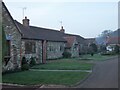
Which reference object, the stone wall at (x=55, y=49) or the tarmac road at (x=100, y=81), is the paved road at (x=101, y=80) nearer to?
the tarmac road at (x=100, y=81)

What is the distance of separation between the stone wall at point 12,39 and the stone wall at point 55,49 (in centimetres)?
1576

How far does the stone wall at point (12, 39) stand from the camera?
76.3ft

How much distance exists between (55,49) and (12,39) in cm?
2019

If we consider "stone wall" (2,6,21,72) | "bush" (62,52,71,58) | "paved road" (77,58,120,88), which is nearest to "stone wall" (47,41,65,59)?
"bush" (62,52,71,58)

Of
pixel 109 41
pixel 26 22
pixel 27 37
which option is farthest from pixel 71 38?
pixel 109 41

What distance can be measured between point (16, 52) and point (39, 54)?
31.7 feet

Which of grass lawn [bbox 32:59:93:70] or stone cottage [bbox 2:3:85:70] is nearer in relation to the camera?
stone cottage [bbox 2:3:85:70]

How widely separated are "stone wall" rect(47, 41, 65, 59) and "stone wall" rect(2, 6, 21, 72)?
15756mm

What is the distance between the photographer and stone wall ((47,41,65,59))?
137ft

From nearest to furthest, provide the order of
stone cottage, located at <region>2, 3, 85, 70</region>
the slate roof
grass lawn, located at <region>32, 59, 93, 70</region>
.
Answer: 1. stone cottage, located at <region>2, 3, 85, 70</region>
2. grass lawn, located at <region>32, 59, 93, 70</region>
3. the slate roof

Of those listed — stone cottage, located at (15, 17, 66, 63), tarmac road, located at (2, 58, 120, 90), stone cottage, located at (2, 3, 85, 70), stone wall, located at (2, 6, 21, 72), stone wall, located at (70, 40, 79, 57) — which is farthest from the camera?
stone wall, located at (70, 40, 79, 57)

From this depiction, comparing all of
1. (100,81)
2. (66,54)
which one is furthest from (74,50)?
(100,81)

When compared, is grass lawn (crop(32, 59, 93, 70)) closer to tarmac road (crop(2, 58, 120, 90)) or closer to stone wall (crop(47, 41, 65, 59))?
tarmac road (crop(2, 58, 120, 90))

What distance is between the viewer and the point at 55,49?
146ft
